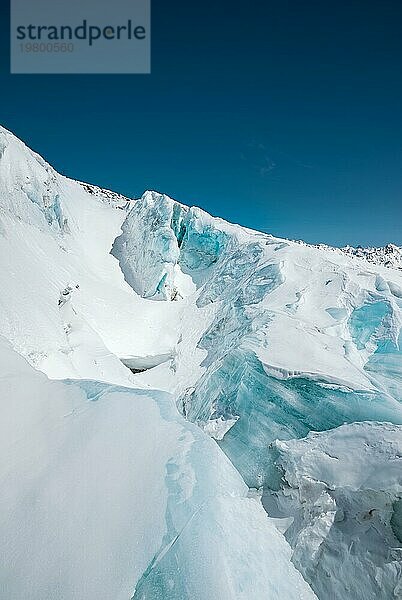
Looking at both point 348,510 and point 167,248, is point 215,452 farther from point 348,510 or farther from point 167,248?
point 167,248

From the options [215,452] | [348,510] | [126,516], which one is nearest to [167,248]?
[215,452]

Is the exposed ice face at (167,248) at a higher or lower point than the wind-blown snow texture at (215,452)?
higher

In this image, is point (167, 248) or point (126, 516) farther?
point (167, 248)

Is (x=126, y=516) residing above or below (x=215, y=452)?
below

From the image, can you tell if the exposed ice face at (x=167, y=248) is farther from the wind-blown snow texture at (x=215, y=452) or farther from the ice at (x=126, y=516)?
the ice at (x=126, y=516)

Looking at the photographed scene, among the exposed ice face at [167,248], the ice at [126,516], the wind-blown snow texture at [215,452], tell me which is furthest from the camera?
the exposed ice face at [167,248]

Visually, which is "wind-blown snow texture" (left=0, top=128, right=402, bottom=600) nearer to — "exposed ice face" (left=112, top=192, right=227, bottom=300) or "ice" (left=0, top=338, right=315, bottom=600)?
"ice" (left=0, top=338, right=315, bottom=600)

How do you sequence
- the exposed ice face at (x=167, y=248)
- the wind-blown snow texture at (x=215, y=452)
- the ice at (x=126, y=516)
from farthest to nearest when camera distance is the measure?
1. the exposed ice face at (x=167, y=248)
2. the wind-blown snow texture at (x=215, y=452)
3. the ice at (x=126, y=516)

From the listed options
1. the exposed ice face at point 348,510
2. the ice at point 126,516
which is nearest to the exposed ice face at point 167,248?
the ice at point 126,516
